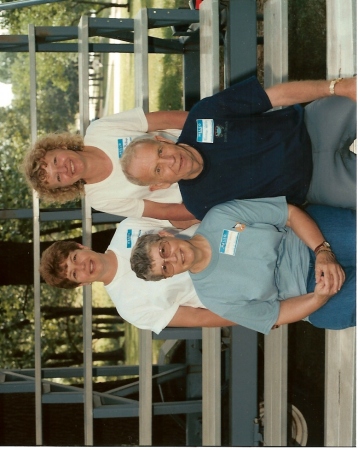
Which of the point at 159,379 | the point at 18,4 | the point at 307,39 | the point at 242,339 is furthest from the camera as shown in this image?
the point at 159,379

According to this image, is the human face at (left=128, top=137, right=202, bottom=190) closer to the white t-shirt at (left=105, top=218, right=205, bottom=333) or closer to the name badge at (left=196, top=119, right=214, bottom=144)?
the name badge at (left=196, top=119, right=214, bottom=144)

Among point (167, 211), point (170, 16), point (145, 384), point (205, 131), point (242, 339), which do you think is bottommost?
point (145, 384)

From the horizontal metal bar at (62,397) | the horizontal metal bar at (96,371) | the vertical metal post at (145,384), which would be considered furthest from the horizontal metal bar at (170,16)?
the horizontal metal bar at (62,397)

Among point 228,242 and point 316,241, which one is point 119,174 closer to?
point 228,242

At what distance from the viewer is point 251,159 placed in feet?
7.42

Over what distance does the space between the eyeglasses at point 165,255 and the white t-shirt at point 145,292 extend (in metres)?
0.36

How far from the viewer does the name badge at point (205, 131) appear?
7.44 ft

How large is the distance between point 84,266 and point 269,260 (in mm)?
801

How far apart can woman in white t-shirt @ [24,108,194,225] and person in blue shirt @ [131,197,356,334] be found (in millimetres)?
328

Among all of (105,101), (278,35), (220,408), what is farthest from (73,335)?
(278,35)

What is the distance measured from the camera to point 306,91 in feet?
7.30

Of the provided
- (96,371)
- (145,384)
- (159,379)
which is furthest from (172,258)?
(96,371)

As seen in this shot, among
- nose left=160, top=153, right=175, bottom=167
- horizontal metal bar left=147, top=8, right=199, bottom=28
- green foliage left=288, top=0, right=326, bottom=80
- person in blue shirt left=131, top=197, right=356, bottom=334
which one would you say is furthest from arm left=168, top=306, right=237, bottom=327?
horizontal metal bar left=147, top=8, right=199, bottom=28

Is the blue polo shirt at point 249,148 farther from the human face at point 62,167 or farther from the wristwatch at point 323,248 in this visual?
the human face at point 62,167
